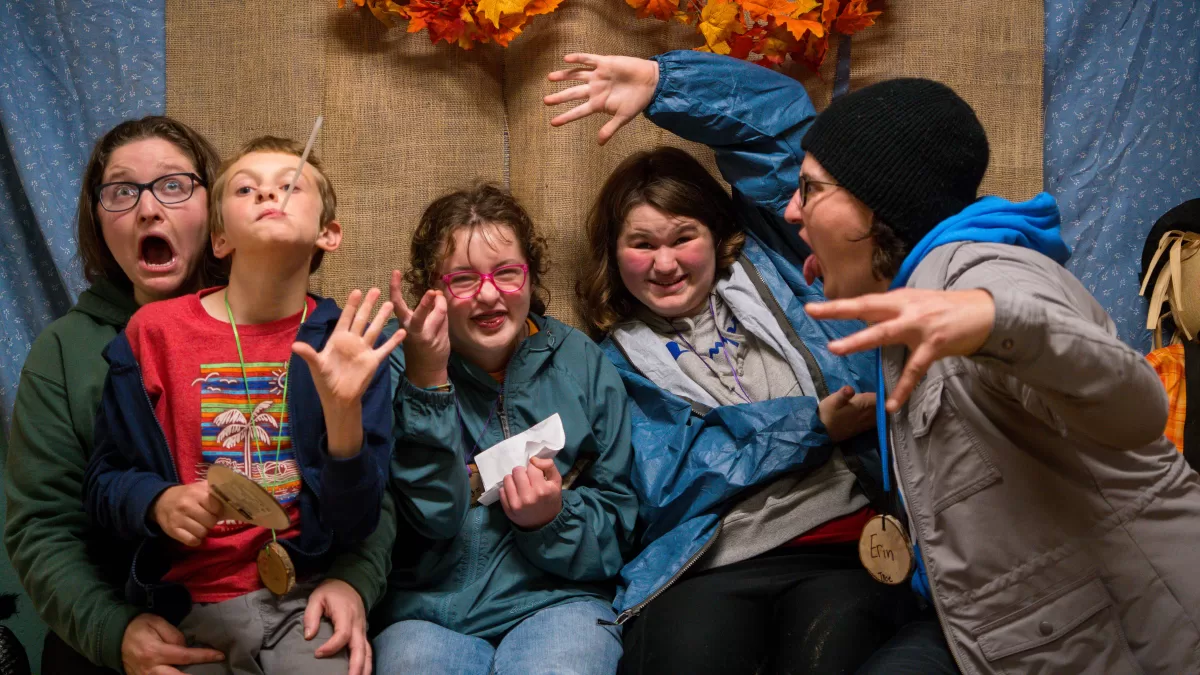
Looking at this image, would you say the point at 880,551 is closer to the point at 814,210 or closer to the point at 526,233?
the point at 814,210

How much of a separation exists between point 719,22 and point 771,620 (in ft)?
4.23

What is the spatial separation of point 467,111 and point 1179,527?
168cm

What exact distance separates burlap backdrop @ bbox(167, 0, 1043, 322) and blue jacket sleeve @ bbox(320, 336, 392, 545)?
0.75 m

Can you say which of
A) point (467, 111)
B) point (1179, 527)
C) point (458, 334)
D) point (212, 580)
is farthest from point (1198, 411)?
point (212, 580)

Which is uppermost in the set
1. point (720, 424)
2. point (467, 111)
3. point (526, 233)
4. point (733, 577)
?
point (467, 111)

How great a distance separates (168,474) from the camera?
1583 millimetres

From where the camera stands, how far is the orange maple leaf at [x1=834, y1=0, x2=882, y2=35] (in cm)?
231

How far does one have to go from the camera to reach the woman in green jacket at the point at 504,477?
5.71 ft

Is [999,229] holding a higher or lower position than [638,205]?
higher

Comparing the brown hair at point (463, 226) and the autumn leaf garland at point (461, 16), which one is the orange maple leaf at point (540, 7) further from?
the brown hair at point (463, 226)

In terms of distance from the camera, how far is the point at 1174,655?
4.44ft

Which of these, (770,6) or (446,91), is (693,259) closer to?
(770,6)

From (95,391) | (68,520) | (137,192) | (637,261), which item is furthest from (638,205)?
(68,520)

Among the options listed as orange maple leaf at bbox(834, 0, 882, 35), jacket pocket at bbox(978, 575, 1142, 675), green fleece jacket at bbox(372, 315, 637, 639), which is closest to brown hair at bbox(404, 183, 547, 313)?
green fleece jacket at bbox(372, 315, 637, 639)
